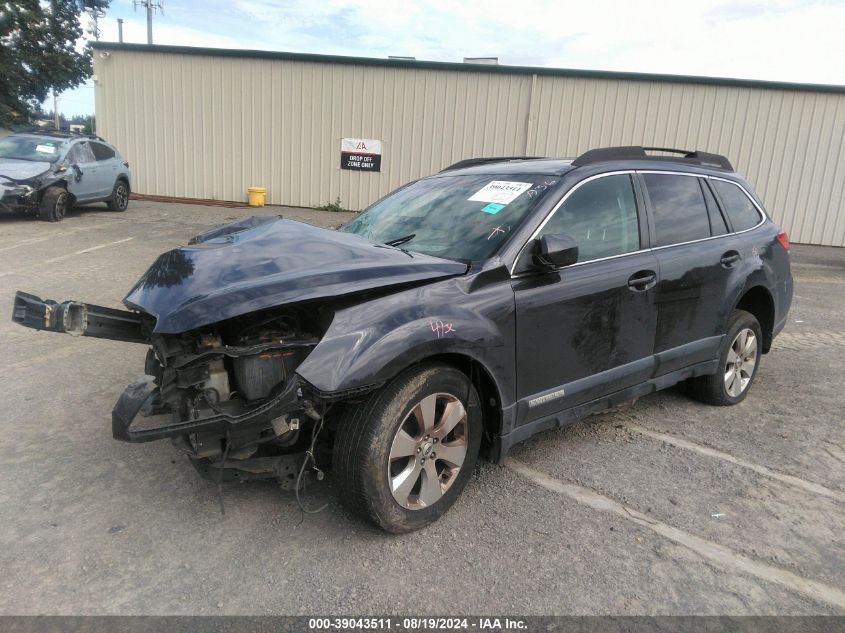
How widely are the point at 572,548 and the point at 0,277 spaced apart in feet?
25.9

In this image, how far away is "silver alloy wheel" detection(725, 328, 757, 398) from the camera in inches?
179

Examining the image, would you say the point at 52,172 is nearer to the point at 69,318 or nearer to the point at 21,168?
the point at 21,168

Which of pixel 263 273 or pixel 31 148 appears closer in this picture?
pixel 263 273

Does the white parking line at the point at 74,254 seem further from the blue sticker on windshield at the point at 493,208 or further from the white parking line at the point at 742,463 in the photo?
the white parking line at the point at 742,463

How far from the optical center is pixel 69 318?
2676mm

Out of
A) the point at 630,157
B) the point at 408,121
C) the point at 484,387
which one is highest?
the point at 408,121

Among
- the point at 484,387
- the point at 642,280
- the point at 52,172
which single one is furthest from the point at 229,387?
the point at 52,172

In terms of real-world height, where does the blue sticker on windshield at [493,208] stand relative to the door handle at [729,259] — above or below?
above

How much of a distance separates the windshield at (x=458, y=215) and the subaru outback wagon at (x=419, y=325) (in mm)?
13

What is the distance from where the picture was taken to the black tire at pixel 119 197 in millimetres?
14266

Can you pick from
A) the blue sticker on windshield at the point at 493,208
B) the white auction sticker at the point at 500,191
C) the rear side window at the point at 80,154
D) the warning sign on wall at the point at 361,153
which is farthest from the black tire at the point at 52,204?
the blue sticker on windshield at the point at 493,208

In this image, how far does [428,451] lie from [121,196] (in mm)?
14149

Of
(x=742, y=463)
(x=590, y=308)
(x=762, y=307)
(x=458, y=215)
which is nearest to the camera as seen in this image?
(x=590, y=308)

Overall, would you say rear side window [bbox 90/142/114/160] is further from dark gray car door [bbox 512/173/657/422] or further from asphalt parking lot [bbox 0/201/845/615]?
dark gray car door [bbox 512/173/657/422]
